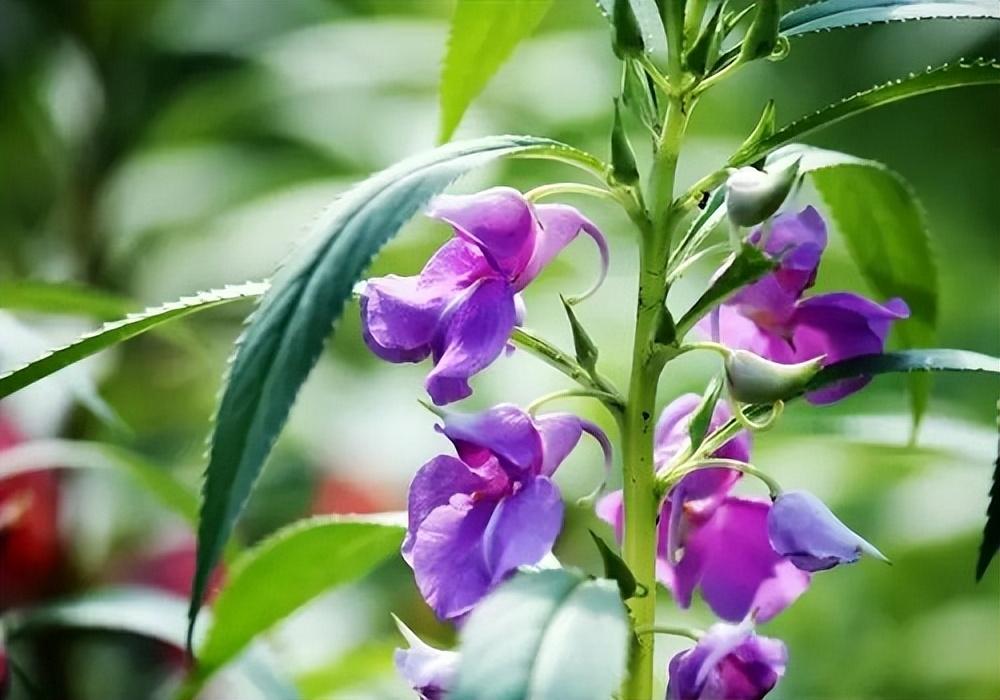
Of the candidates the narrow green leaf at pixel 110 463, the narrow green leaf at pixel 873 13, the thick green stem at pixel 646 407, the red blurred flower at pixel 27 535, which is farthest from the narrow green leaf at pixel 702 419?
the red blurred flower at pixel 27 535

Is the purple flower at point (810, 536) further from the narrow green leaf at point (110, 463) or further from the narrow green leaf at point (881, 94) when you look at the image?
the narrow green leaf at point (110, 463)

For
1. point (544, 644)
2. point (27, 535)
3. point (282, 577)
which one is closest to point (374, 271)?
point (27, 535)

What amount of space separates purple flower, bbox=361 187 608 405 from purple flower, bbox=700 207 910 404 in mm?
80

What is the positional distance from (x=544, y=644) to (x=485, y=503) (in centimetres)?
9

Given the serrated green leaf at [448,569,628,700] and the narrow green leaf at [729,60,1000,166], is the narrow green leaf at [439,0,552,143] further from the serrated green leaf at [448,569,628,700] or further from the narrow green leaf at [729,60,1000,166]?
the serrated green leaf at [448,569,628,700]

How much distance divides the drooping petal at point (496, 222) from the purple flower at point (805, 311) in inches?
3.0

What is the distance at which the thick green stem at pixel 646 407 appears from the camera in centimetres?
42

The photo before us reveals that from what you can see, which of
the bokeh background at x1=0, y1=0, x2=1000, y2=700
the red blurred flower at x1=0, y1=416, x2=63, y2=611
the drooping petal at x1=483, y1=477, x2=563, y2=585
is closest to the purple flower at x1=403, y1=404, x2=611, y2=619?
the drooping petal at x1=483, y1=477, x2=563, y2=585

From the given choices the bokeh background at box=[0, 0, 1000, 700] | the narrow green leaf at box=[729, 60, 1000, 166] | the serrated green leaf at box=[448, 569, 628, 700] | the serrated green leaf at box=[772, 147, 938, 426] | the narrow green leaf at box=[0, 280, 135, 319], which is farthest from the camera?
the bokeh background at box=[0, 0, 1000, 700]

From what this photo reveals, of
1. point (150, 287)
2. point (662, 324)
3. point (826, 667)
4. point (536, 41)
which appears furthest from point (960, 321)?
point (662, 324)

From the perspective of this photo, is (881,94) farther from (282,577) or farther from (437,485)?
(282,577)

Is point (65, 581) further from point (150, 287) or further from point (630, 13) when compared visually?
point (630, 13)

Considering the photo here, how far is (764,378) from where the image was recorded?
408mm

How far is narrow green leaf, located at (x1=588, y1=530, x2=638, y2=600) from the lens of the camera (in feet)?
1.29
